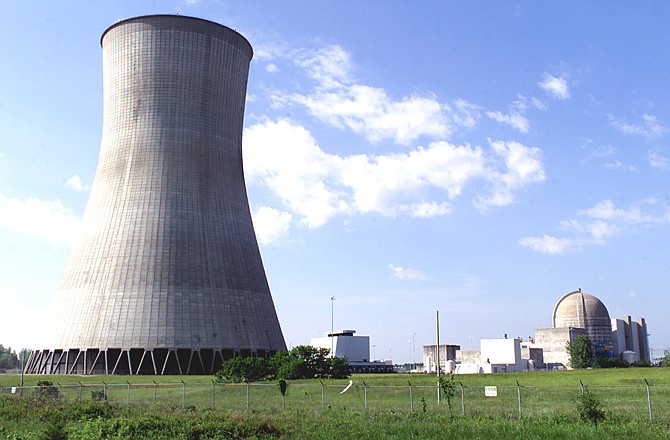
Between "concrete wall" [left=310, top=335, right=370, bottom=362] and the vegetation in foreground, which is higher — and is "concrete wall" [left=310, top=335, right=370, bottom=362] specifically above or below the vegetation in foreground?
above

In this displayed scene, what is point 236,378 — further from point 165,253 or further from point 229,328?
point 165,253

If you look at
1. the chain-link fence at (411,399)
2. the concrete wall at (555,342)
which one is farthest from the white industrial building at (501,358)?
the chain-link fence at (411,399)

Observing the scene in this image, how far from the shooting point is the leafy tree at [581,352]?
293 ft

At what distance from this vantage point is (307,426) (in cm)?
2048

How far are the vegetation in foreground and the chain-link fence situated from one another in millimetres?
1874

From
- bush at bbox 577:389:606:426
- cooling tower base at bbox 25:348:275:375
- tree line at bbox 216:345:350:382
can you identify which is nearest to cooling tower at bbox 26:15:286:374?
cooling tower base at bbox 25:348:275:375

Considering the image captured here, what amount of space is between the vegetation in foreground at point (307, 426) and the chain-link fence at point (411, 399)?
1.87 m

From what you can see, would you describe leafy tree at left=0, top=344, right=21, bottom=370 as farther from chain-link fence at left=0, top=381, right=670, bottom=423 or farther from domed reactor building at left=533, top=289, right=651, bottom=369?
chain-link fence at left=0, top=381, right=670, bottom=423

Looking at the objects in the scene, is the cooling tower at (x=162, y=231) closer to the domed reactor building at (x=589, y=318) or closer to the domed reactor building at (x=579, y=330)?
the domed reactor building at (x=579, y=330)

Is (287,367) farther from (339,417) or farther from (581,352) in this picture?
(581,352)

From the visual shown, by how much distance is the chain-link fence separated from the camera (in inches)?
931

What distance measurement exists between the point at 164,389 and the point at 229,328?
14.8 meters

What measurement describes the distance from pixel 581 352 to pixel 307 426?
77.9 metres

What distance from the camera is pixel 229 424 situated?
2050 cm
